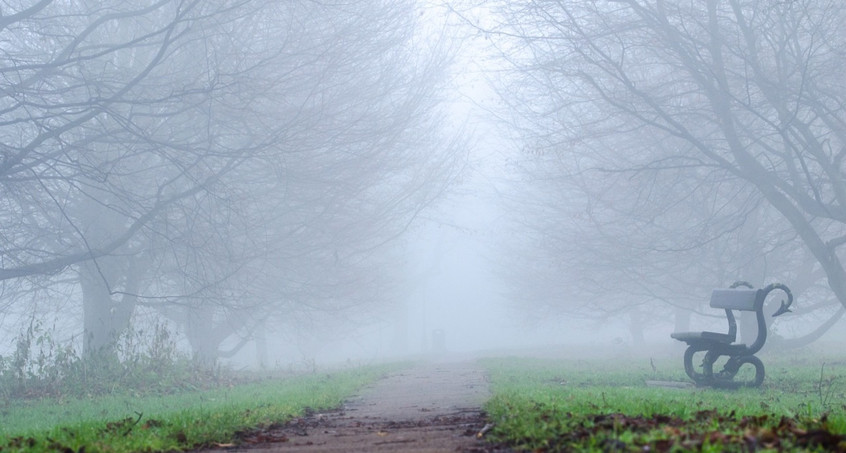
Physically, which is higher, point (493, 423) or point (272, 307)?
point (272, 307)

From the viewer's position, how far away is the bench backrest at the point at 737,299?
40.0ft

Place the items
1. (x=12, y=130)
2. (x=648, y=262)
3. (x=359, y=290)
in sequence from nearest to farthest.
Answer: (x=12, y=130)
(x=648, y=262)
(x=359, y=290)

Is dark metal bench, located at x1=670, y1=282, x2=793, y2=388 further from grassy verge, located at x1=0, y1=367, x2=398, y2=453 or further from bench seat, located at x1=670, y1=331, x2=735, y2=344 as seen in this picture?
grassy verge, located at x1=0, y1=367, x2=398, y2=453

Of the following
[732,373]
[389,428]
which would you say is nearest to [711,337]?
[732,373]

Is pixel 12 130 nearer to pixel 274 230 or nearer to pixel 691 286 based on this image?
pixel 274 230

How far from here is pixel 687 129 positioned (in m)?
18.6

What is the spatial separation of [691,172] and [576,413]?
53.2 ft

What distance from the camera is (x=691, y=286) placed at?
26.3 metres

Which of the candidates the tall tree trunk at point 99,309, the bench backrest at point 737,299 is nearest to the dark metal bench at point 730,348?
the bench backrest at point 737,299

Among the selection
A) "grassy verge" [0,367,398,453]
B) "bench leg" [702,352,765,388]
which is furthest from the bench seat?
"grassy verge" [0,367,398,453]

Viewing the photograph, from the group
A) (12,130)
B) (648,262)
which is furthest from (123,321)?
(648,262)

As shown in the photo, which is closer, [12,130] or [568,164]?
[12,130]

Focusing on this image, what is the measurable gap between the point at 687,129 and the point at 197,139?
10.8 m

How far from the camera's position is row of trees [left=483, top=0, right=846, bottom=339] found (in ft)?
50.0
